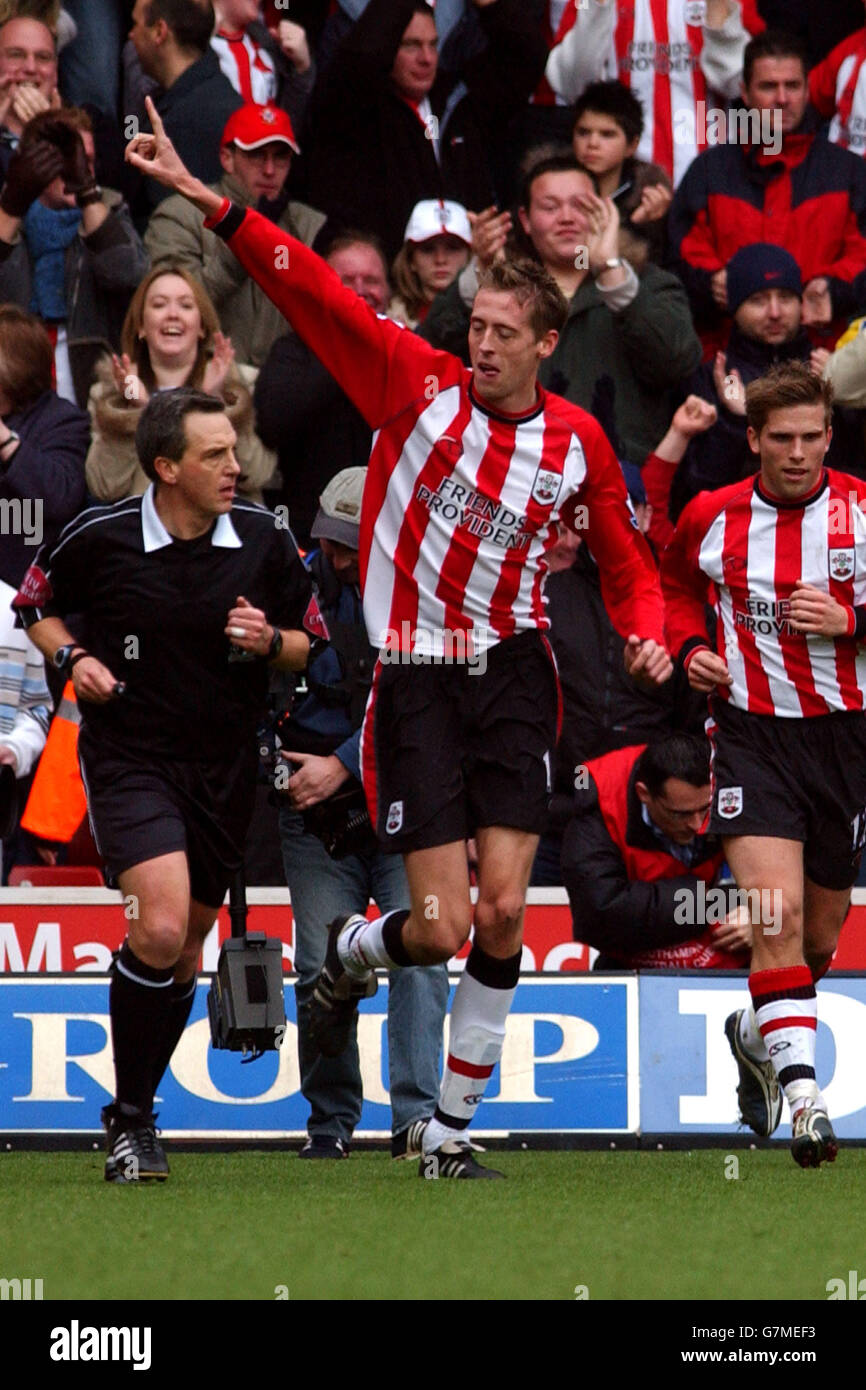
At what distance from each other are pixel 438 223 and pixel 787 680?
4289 millimetres

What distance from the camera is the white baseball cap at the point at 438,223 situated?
10641 millimetres

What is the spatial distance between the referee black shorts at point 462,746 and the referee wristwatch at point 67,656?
0.89 m

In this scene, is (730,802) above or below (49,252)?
below

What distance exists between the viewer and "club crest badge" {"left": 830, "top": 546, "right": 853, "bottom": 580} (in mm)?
7117

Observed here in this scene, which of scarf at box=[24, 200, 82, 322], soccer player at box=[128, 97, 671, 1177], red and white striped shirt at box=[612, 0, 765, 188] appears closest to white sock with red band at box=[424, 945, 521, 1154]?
soccer player at box=[128, 97, 671, 1177]

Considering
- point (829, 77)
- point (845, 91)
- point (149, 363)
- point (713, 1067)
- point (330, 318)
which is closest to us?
point (330, 318)

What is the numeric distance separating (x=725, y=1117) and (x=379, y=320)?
11.1 ft

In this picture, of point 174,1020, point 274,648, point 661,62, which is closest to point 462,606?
point 274,648

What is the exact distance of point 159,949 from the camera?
6723mm

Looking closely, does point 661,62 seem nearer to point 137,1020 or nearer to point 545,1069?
point 545,1069

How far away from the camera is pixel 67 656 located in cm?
686

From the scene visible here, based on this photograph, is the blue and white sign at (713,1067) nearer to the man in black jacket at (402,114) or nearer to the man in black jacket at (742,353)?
the man in black jacket at (742,353)

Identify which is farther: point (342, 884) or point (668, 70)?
point (668, 70)

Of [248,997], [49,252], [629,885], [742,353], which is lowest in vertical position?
[248,997]
